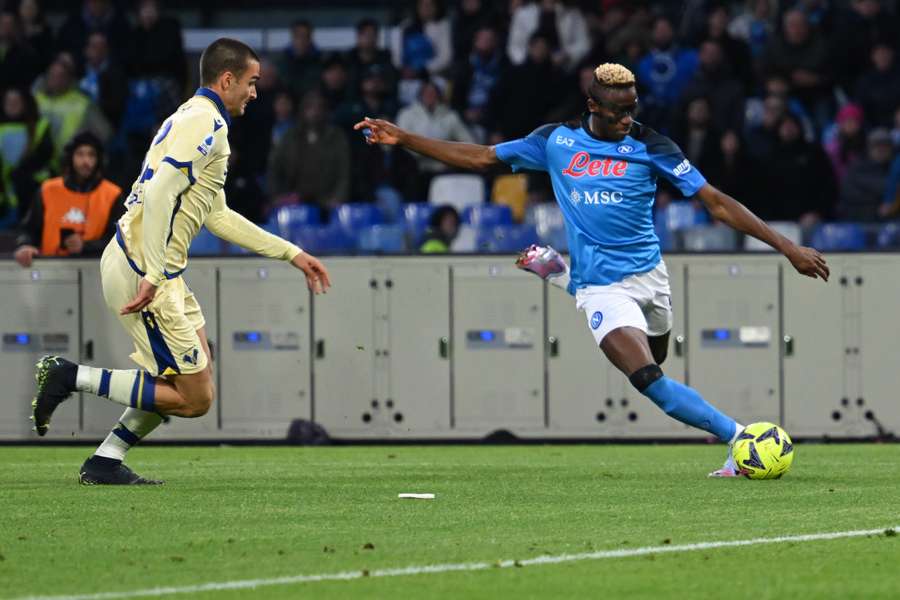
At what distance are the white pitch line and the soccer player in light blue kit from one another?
2.43 m

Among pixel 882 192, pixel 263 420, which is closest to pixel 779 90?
pixel 882 192

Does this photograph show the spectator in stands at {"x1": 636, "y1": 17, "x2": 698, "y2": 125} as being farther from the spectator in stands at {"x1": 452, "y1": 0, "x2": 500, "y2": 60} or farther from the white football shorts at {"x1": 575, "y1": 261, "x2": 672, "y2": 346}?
the white football shorts at {"x1": 575, "y1": 261, "x2": 672, "y2": 346}

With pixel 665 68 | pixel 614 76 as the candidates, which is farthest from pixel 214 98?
pixel 665 68

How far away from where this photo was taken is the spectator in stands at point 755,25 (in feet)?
70.5

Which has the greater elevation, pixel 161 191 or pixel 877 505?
pixel 161 191

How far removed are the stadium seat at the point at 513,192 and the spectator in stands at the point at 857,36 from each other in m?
4.01

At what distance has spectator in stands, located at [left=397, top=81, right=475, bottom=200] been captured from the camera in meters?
19.9

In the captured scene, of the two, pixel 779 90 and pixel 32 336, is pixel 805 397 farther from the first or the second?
pixel 32 336

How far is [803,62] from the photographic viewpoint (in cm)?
Result: 2038

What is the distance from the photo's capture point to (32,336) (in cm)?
1554

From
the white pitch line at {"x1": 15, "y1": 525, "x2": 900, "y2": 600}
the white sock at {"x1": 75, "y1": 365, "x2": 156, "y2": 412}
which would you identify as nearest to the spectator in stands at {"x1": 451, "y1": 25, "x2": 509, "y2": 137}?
the white sock at {"x1": 75, "y1": 365, "x2": 156, "y2": 412}

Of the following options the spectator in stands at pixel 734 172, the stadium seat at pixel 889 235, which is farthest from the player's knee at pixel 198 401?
the spectator in stands at pixel 734 172

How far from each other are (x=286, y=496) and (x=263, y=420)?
595 cm

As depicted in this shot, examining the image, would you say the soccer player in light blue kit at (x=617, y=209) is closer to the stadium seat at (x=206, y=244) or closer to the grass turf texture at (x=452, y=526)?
the grass turf texture at (x=452, y=526)
